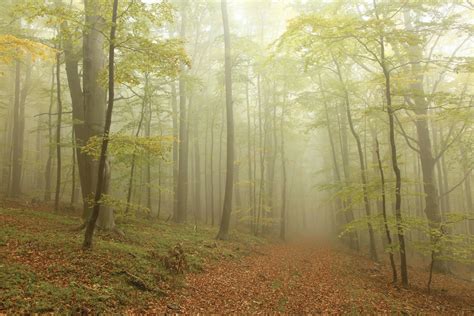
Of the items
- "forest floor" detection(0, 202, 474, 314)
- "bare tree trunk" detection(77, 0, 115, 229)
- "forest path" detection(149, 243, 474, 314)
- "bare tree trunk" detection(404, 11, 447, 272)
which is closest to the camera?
"forest floor" detection(0, 202, 474, 314)

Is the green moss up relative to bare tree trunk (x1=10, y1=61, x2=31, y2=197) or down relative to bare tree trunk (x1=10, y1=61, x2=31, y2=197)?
down

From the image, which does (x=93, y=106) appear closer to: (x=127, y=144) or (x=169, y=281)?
(x=127, y=144)

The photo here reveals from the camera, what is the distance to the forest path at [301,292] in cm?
699

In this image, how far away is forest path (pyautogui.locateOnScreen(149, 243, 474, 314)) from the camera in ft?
22.9

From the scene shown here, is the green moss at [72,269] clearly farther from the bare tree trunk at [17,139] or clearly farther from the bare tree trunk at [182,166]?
the bare tree trunk at [17,139]

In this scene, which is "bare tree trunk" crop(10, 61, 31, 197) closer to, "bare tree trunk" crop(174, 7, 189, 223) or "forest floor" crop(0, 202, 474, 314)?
"forest floor" crop(0, 202, 474, 314)

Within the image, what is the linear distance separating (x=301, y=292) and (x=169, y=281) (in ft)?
13.4

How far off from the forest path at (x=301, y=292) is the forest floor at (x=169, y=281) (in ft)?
0.09

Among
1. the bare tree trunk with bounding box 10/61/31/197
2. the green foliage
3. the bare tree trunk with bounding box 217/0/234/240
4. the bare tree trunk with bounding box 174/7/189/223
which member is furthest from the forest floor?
the bare tree trunk with bounding box 10/61/31/197

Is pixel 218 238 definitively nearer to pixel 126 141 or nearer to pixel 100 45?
pixel 126 141

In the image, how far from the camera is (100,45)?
33.7ft

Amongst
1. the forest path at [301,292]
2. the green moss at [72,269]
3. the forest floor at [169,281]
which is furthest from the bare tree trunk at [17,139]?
the forest path at [301,292]

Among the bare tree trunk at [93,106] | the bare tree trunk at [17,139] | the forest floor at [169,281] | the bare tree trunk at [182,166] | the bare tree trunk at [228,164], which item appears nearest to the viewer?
the forest floor at [169,281]

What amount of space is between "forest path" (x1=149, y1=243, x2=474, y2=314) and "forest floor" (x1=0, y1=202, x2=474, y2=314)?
28 mm
